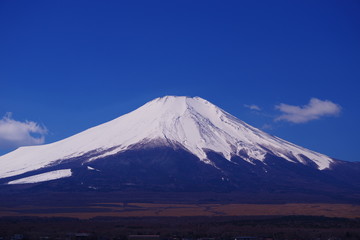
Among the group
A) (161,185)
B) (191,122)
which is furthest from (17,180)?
(191,122)

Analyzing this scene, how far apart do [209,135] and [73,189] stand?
41.1m

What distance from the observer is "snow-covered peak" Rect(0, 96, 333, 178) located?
4764 inches

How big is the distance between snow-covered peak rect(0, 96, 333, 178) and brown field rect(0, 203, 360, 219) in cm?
3441

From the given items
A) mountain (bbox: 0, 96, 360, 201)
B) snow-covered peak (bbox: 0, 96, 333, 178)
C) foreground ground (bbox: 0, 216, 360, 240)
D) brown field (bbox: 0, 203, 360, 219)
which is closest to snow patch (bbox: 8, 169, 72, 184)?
mountain (bbox: 0, 96, 360, 201)

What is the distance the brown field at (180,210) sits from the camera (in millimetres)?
69688

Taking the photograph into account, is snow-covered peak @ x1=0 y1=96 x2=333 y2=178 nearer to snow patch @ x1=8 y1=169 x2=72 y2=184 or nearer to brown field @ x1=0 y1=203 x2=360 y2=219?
snow patch @ x1=8 y1=169 x2=72 y2=184

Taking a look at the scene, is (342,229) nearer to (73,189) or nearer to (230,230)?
(230,230)

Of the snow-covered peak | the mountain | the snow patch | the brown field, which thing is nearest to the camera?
the brown field

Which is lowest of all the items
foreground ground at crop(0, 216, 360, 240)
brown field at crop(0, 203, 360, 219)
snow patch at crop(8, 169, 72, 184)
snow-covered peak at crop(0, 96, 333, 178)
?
foreground ground at crop(0, 216, 360, 240)

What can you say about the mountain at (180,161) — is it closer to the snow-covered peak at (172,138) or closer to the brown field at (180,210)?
the snow-covered peak at (172,138)

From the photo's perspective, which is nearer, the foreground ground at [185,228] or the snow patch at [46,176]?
the foreground ground at [185,228]

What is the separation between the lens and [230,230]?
172 feet

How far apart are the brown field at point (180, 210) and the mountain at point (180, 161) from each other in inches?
537

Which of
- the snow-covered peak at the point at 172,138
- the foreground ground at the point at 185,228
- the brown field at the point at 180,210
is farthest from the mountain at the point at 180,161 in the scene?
the foreground ground at the point at 185,228
